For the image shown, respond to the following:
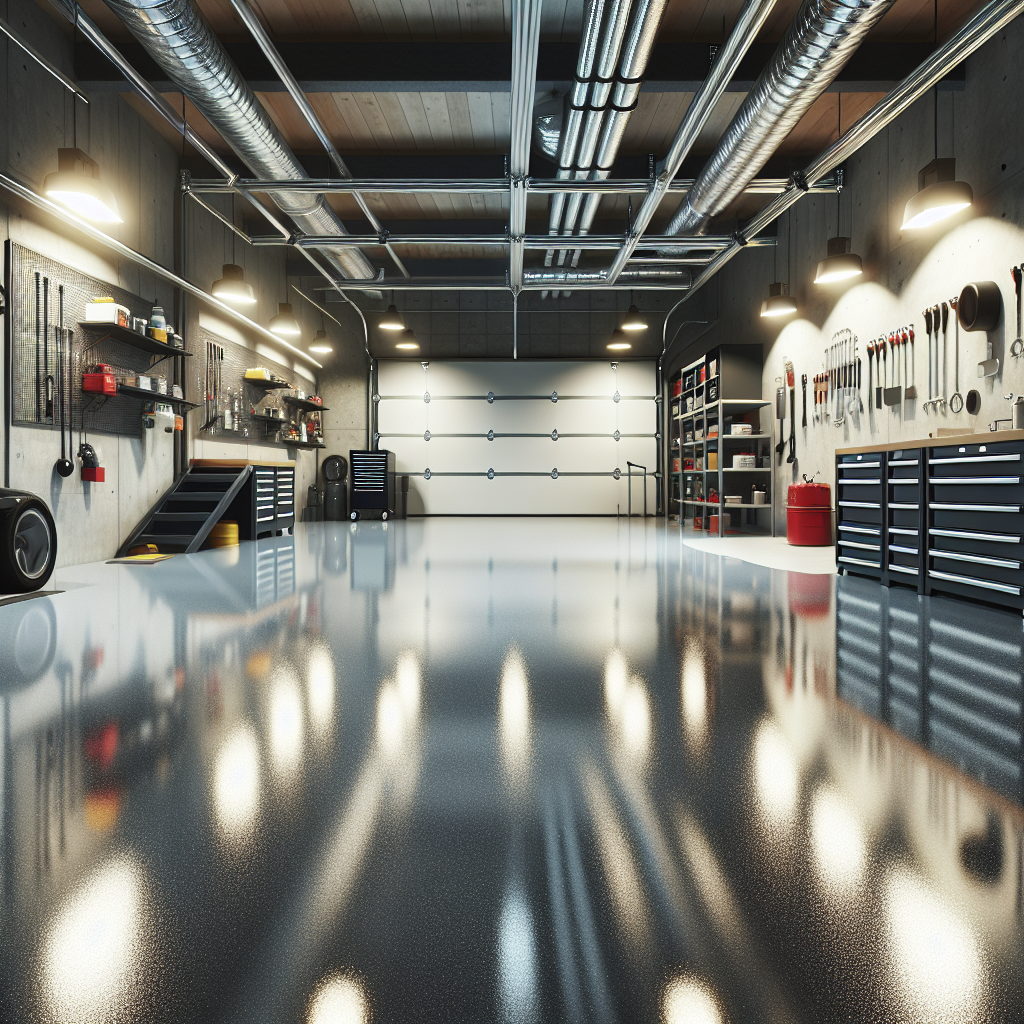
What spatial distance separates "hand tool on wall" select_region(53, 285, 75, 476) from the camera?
5.16 m

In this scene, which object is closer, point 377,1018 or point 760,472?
point 377,1018

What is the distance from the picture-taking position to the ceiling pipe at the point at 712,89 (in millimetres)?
3707

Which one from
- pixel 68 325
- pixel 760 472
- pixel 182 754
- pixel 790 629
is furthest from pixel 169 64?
pixel 760 472

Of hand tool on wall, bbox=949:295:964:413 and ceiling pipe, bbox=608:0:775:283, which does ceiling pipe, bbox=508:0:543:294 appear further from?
hand tool on wall, bbox=949:295:964:413

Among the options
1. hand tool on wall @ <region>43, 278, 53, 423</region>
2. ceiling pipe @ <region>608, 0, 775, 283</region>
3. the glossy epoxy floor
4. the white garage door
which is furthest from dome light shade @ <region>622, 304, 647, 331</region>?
the glossy epoxy floor

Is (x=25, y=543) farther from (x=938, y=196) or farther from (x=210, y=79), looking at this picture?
(x=938, y=196)

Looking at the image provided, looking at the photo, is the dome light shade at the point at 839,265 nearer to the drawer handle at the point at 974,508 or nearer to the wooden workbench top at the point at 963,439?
the wooden workbench top at the point at 963,439

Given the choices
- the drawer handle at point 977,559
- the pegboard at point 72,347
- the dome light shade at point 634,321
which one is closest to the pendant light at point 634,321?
the dome light shade at point 634,321

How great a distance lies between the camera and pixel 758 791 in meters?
1.49

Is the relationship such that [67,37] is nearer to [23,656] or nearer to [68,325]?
[68,325]

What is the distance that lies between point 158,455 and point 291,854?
6.42 metres

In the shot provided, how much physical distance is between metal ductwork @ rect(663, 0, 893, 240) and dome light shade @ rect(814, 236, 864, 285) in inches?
38.6

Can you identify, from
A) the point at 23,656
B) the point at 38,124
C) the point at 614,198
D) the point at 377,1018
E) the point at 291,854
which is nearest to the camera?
the point at 377,1018

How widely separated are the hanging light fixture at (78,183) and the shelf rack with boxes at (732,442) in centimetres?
655
